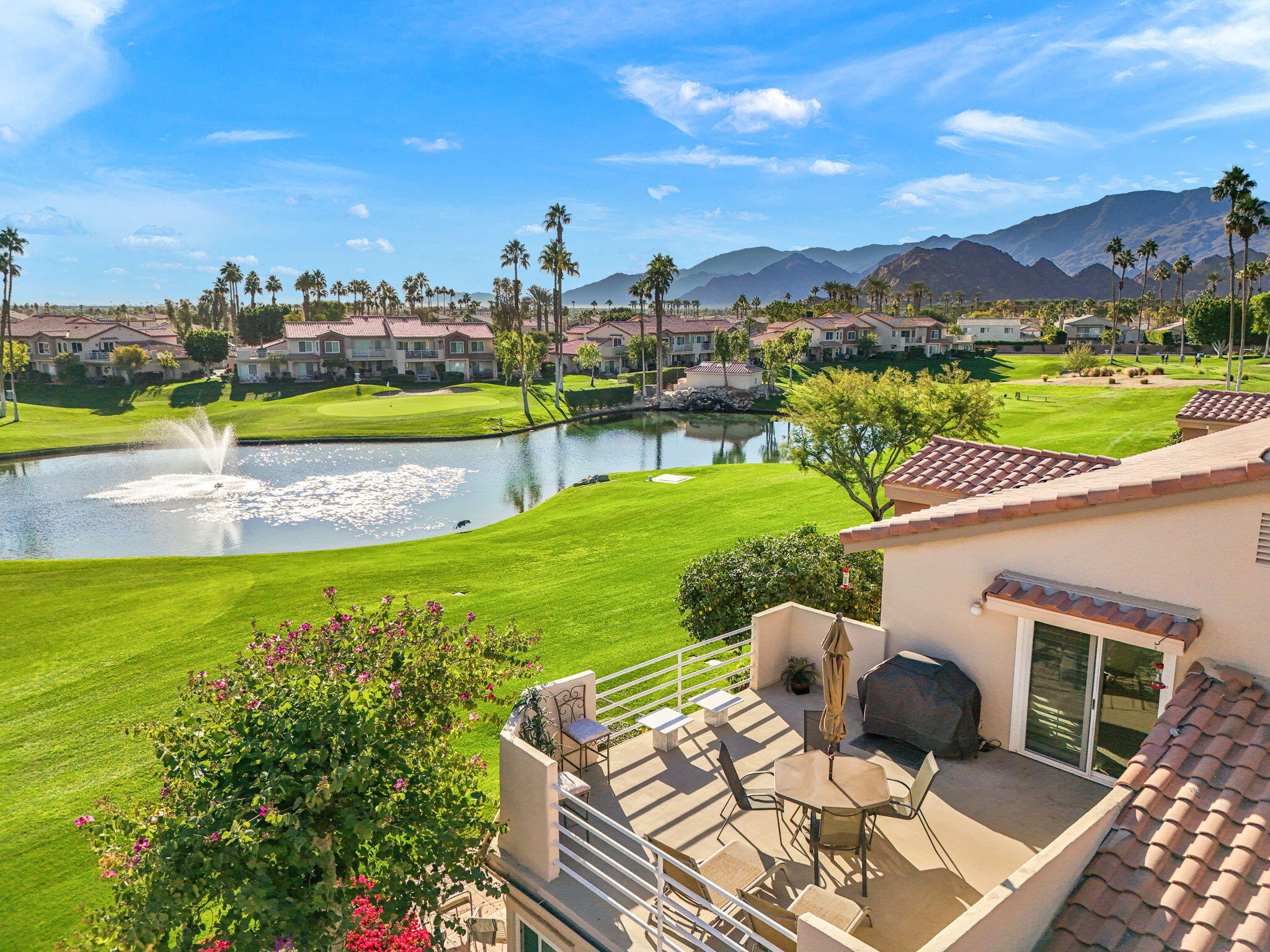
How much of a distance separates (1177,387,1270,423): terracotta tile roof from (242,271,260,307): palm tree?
125 meters

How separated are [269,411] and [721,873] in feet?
226

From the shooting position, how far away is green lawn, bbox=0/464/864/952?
1158cm

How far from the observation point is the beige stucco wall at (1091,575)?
6.74 metres

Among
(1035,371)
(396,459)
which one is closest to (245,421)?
(396,459)

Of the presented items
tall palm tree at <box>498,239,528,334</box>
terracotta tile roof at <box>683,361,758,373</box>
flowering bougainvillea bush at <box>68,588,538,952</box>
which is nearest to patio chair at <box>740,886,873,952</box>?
flowering bougainvillea bush at <box>68,588,538,952</box>

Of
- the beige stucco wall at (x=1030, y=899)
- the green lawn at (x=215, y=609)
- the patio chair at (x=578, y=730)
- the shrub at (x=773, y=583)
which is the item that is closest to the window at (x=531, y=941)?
the patio chair at (x=578, y=730)

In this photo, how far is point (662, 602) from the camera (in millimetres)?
19203

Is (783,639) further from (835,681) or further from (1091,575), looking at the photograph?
(1091,575)

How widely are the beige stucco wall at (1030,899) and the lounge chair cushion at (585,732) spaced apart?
3670 mm

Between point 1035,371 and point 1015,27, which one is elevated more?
point 1015,27

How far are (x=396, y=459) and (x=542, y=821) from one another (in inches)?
1828

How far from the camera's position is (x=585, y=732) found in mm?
8383

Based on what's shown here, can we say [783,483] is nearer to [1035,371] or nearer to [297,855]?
[297,855]

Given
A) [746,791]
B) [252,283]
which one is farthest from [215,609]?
[252,283]
